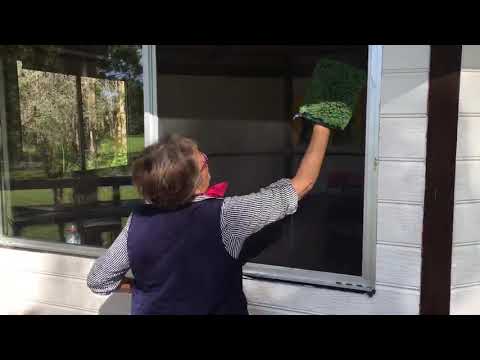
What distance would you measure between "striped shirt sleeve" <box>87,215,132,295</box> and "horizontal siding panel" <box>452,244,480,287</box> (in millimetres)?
1355

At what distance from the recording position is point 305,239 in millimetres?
3268

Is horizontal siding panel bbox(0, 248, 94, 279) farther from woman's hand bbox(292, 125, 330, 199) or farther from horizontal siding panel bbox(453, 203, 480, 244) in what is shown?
horizontal siding panel bbox(453, 203, 480, 244)

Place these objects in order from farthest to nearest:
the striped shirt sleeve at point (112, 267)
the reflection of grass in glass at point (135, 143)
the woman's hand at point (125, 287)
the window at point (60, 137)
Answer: the window at point (60, 137) → the reflection of grass in glass at point (135, 143) → the woman's hand at point (125, 287) → the striped shirt sleeve at point (112, 267)

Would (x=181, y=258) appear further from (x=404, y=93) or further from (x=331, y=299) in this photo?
(x=404, y=93)

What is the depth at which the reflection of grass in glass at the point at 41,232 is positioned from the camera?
3.09 metres

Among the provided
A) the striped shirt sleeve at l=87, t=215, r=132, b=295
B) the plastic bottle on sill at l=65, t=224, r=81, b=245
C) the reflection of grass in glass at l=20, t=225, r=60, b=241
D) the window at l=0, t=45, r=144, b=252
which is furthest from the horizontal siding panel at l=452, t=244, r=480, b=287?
the reflection of grass in glass at l=20, t=225, r=60, b=241

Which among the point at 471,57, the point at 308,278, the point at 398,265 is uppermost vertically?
the point at 471,57

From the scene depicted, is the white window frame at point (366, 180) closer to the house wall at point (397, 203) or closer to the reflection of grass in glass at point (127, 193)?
the house wall at point (397, 203)

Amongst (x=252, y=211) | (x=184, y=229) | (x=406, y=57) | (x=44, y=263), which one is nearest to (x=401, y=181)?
(x=406, y=57)

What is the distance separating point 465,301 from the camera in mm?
1968

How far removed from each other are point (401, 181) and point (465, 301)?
586 millimetres

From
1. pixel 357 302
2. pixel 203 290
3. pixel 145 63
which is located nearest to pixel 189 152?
pixel 203 290

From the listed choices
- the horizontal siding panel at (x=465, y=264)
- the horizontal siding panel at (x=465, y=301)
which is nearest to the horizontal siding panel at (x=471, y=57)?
the horizontal siding panel at (x=465, y=264)
